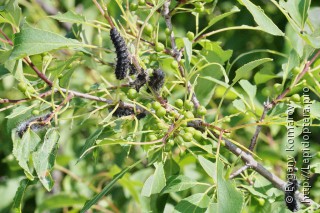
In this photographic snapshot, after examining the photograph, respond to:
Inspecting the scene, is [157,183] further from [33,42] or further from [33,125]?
[33,42]

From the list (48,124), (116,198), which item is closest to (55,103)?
(48,124)

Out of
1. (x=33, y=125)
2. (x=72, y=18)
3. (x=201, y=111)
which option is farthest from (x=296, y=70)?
(x=33, y=125)

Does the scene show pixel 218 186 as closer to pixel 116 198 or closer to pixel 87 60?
pixel 87 60

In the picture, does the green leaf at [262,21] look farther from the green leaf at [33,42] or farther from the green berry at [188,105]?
the green leaf at [33,42]

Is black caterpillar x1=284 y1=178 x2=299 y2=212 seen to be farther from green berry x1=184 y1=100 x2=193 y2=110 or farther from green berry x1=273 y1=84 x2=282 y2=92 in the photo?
green berry x1=184 y1=100 x2=193 y2=110

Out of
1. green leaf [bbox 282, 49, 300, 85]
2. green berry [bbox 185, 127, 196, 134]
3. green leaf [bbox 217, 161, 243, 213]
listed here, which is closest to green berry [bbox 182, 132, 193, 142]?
green berry [bbox 185, 127, 196, 134]
